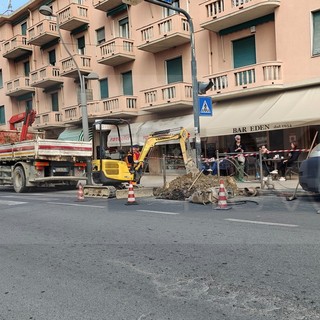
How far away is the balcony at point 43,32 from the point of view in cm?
2822

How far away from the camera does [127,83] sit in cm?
2400

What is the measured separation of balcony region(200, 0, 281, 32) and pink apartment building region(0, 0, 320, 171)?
4cm

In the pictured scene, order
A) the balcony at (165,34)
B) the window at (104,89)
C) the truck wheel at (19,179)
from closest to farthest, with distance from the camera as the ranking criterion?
the truck wheel at (19,179) < the balcony at (165,34) < the window at (104,89)

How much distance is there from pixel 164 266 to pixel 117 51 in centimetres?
1894

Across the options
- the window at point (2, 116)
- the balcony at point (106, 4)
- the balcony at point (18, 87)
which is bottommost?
the window at point (2, 116)

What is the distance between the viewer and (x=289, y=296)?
388 cm

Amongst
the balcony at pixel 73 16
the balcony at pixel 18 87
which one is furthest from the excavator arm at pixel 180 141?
the balcony at pixel 18 87

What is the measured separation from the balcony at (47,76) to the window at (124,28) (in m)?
6.37

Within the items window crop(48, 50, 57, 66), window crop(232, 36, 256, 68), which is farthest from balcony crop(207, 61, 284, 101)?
window crop(48, 50, 57, 66)

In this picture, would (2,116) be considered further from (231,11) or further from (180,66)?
(231,11)

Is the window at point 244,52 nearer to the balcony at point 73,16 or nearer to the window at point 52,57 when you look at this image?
the balcony at point 73,16

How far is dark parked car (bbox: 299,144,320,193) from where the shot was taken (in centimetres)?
909

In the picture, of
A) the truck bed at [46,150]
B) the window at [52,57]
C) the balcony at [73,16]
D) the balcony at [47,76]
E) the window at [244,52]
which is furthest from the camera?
the window at [52,57]

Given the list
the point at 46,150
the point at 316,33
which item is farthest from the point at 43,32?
the point at 316,33
